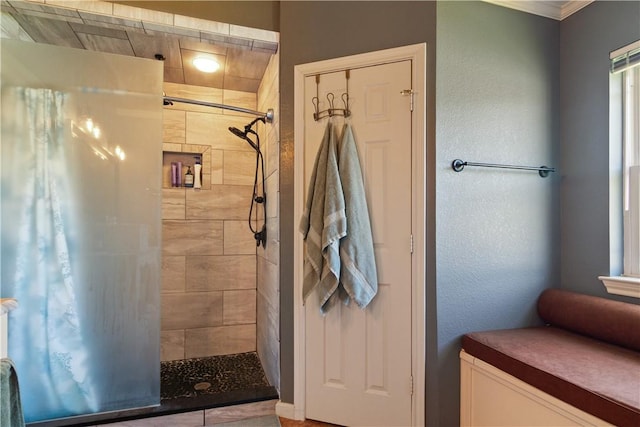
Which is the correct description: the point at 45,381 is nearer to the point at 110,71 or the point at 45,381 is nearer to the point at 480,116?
the point at 110,71

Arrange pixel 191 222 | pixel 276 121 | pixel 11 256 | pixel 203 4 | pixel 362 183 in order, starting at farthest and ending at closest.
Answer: pixel 191 222 < pixel 276 121 < pixel 203 4 < pixel 362 183 < pixel 11 256

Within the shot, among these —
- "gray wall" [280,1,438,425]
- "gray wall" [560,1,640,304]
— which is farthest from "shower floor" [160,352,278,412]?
"gray wall" [560,1,640,304]

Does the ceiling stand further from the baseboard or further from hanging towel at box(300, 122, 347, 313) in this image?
the baseboard

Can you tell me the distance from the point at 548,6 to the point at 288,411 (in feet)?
9.55

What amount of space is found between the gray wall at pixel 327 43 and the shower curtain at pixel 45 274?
1125 millimetres

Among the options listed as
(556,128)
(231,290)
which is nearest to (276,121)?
(231,290)

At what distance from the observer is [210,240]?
2.82 metres

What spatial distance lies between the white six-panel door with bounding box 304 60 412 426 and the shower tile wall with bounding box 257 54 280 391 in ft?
0.98

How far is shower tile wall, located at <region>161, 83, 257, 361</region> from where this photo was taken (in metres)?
2.74

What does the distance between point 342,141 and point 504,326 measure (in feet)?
4.66

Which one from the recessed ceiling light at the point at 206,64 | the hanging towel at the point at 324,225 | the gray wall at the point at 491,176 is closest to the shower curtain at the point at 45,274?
the recessed ceiling light at the point at 206,64

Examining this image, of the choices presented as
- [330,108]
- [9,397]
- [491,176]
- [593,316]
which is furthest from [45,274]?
[593,316]

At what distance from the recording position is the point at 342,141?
1798 millimetres

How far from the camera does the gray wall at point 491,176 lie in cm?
176
